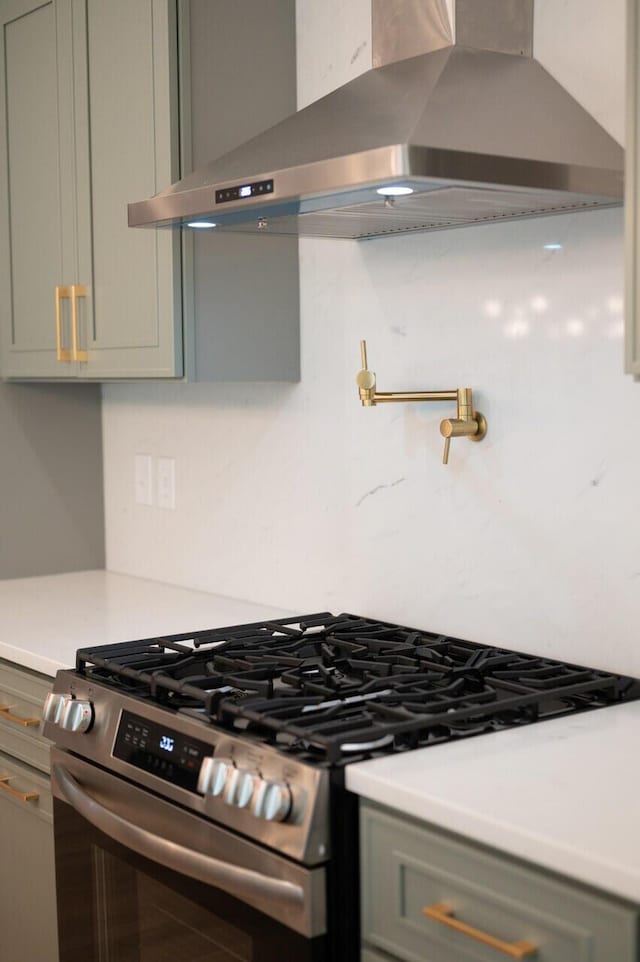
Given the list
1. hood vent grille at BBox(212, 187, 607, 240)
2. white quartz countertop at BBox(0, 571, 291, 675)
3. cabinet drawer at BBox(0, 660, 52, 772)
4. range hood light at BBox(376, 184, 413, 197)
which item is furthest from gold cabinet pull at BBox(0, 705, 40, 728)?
range hood light at BBox(376, 184, 413, 197)

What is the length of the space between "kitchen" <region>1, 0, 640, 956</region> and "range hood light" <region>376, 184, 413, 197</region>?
1.17ft

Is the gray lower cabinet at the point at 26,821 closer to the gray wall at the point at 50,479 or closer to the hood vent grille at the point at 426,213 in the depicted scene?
the gray wall at the point at 50,479

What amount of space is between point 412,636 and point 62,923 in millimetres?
841

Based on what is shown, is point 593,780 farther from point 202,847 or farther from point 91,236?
point 91,236

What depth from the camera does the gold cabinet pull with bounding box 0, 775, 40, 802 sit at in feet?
7.98

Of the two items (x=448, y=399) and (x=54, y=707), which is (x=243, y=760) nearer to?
(x=54, y=707)

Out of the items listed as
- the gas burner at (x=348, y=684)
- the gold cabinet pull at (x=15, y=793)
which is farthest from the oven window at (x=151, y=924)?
the gold cabinet pull at (x=15, y=793)

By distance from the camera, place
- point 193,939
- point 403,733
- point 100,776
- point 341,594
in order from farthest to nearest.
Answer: point 341,594 < point 100,776 < point 193,939 < point 403,733

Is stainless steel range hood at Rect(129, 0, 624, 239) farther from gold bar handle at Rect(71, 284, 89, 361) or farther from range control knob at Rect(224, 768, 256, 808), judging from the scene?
range control knob at Rect(224, 768, 256, 808)

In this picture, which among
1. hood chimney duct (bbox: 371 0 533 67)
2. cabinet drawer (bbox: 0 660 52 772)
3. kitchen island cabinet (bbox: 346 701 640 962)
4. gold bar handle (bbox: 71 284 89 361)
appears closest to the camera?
kitchen island cabinet (bbox: 346 701 640 962)

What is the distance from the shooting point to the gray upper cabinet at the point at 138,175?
2.48 m

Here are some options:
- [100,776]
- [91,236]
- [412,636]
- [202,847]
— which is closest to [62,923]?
[100,776]

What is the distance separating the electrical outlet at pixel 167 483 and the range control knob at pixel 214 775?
1458 mm

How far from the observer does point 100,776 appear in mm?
2027
